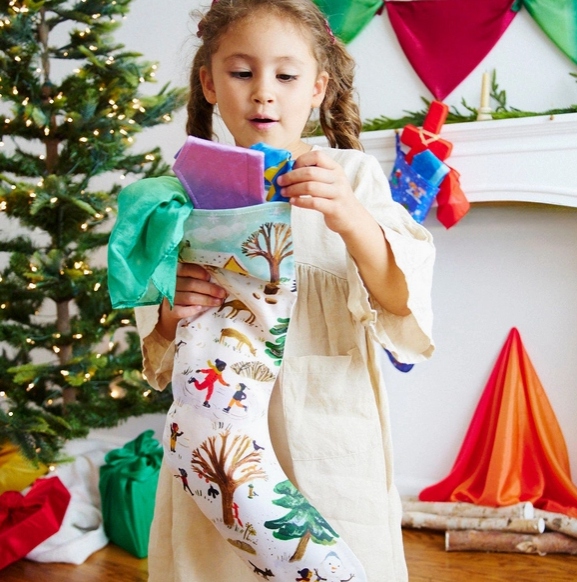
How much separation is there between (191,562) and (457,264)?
1.55 m

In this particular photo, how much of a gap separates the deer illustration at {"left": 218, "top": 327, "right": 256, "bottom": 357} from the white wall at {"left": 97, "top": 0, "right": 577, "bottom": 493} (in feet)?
4.94

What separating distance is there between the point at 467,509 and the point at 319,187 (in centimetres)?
161

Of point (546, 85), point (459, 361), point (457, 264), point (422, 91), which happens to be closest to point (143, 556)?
point (459, 361)

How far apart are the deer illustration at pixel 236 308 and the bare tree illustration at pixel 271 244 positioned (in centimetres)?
5

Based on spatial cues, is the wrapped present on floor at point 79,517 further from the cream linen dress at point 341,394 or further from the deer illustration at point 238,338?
the deer illustration at point 238,338

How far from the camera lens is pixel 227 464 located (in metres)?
0.65

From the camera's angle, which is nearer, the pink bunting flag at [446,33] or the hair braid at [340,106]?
the hair braid at [340,106]

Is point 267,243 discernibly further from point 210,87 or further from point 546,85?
point 546,85

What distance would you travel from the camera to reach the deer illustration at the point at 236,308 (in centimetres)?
72

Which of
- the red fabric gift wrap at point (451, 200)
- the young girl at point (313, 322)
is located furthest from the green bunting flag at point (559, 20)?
the young girl at point (313, 322)

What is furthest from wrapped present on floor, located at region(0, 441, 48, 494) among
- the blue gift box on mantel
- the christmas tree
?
the blue gift box on mantel

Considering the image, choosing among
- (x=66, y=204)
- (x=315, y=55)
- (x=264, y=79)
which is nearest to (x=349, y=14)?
(x=66, y=204)

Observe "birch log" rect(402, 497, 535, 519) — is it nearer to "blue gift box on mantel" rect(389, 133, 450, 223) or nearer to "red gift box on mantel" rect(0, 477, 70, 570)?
"blue gift box on mantel" rect(389, 133, 450, 223)

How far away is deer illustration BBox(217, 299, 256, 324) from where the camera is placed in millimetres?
723
